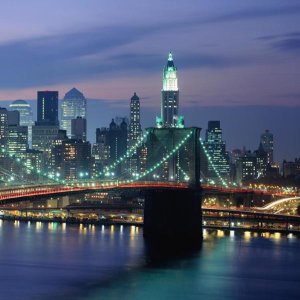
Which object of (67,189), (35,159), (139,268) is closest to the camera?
(139,268)

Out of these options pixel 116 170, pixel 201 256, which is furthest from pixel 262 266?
pixel 116 170

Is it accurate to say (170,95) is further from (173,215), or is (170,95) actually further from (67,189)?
(67,189)

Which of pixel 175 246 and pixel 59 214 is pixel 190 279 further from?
pixel 59 214

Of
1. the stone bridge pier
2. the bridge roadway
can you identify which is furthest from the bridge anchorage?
the bridge roadway

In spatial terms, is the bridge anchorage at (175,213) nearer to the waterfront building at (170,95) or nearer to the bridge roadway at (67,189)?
the bridge roadway at (67,189)

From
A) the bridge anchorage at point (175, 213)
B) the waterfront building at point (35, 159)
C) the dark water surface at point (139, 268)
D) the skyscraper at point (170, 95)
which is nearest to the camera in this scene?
the dark water surface at point (139, 268)

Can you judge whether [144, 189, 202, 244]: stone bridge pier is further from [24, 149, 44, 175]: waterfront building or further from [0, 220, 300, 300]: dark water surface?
[24, 149, 44, 175]: waterfront building


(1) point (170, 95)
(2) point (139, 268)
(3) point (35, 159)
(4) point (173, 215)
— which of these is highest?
(1) point (170, 95)

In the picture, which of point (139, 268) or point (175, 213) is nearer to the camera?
point (139, 268)

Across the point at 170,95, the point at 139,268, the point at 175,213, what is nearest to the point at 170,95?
the point at 170,95

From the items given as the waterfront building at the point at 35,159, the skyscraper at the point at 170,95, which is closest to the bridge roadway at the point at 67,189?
the skyscraper at the point at 170,95
